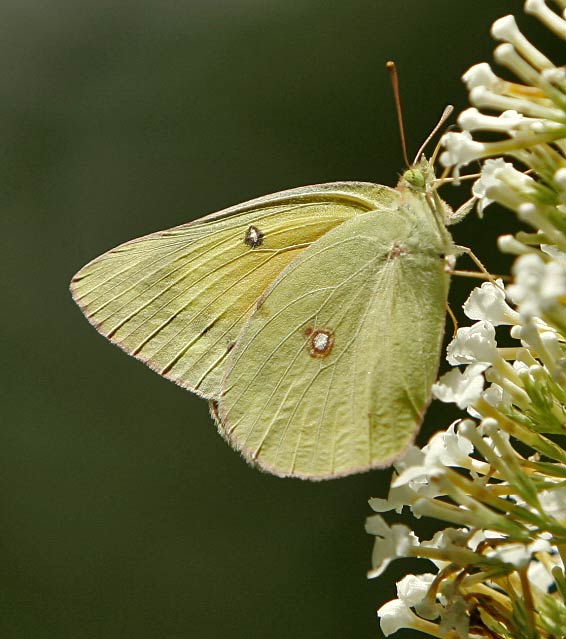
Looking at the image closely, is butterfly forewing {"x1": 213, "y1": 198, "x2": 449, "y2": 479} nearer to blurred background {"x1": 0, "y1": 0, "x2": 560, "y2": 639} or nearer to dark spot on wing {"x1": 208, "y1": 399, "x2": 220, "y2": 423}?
dark spot on wing {"x1": 208, "y1": 399, "x2": 220, "y2": 423}

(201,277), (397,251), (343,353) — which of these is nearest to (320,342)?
(343,353)

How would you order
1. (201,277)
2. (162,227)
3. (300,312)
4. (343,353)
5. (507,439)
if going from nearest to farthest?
(507,439) < (343,353) < (300,312) < (201,277) < (162,227)

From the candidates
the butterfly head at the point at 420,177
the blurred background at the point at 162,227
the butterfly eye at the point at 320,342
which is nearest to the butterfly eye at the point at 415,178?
the butterfly head at the point at 420,177

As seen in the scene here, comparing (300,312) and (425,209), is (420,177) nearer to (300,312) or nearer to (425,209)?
(425,209)

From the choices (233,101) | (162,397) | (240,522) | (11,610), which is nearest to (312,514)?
(240,522)

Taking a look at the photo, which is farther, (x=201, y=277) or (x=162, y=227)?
(x=162, y=227)

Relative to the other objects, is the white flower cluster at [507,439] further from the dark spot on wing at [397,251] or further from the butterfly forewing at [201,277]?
the butterfly forewing at [201,277]

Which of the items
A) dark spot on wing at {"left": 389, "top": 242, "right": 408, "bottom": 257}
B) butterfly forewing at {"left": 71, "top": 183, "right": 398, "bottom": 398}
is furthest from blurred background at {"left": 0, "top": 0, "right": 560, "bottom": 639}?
dark spot on wing at {"left": 389, "top": 242, "right": 408, "bottom": 257}
